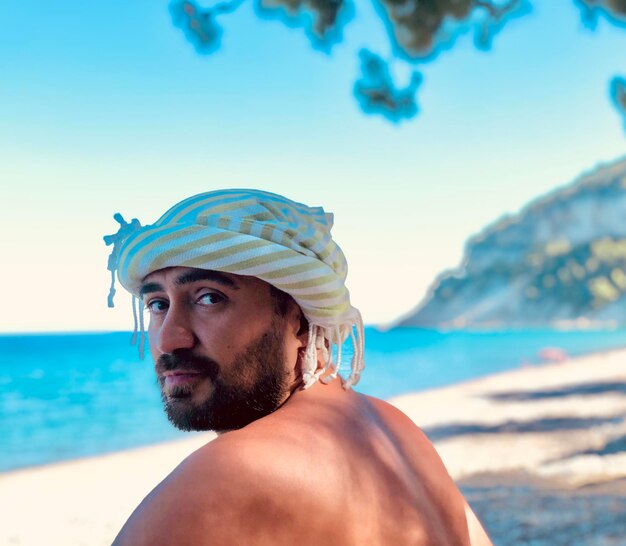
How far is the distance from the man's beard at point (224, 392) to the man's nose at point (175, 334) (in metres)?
0.01

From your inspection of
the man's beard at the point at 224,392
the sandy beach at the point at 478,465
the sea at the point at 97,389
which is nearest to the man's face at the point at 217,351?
the man's beard at the point at 224,392

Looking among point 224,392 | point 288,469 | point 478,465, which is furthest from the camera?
point 478,465

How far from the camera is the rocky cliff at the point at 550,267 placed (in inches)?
3110

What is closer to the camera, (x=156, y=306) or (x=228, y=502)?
(x=228, y=502)

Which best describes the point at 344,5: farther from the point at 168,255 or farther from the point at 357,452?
the point at 357,452

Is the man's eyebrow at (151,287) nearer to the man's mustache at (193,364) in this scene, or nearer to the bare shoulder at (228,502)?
the man's mustache at (193,364)

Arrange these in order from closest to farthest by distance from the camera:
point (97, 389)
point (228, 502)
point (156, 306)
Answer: point (228, 502)
point (156, 306)
point (97, 389)

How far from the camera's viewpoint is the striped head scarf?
143 cm

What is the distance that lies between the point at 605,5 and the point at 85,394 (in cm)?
2682

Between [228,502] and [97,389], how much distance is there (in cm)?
2941

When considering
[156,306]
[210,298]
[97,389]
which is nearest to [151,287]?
[156,306]

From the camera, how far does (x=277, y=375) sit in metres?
1.47

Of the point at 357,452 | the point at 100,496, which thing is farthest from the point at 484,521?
the point at 100,496

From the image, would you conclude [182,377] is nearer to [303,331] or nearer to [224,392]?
[224,392]
